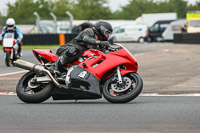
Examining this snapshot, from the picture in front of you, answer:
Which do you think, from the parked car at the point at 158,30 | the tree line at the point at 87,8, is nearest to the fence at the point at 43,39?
the parked car at the point at 158,30

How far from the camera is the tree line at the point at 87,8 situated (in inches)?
3659

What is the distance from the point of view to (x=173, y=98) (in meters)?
9.80

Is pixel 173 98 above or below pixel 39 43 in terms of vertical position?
above

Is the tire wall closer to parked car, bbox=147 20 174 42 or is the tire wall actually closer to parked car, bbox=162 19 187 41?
parked car, bbox=162 19 187 41

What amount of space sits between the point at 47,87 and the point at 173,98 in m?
2.40

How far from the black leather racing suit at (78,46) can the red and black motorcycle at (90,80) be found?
112 mm

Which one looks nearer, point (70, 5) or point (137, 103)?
point (137, 103)

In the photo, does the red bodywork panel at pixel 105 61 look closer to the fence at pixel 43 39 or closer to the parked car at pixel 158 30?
the fence at pixel 43 39

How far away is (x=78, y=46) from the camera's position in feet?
29.0

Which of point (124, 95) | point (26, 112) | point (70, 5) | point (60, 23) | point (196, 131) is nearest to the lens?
point (196, 131)

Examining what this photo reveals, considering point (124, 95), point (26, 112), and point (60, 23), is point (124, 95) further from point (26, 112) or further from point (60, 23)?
point (60, 23)

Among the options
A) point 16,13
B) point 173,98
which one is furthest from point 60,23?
point 16,13

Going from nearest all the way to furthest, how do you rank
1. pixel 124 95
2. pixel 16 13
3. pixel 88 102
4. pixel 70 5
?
pixel 124 95, pixel 88 102, pixel 16 13, pixel 70 5

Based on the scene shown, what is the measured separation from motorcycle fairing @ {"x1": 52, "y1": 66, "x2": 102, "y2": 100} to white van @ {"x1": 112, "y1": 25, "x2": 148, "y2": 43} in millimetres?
40255
